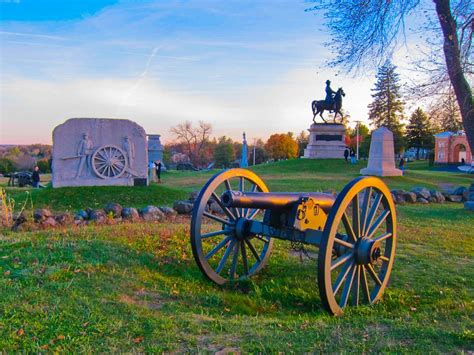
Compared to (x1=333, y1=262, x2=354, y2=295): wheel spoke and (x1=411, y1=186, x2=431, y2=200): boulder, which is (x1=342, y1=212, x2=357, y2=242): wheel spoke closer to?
(x1=333, y1=262, x2=354, y2=295): wheel spoke

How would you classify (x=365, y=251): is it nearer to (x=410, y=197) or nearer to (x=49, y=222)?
(x=49, y=222)

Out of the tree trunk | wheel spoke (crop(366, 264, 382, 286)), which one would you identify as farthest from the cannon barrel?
the tree trunk

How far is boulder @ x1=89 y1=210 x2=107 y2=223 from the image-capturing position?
952 centimetres

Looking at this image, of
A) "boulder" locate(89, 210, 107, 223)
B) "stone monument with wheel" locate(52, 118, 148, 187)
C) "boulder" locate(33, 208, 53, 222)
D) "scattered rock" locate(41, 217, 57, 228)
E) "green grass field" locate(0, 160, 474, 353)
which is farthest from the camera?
"stone monument with wheel" locate(52, 118, 148, 187)

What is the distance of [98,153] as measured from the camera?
15008mm

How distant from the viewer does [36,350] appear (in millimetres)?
3166

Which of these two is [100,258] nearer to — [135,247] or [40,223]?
[135,247]

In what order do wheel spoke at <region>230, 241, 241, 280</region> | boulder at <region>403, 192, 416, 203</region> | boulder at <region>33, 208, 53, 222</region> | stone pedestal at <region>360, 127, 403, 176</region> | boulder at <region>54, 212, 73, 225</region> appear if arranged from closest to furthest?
wheel spoke at <region>230, 241, 241, 280</region>, boulder at <region>33, 208, 53, 222</region>, boulder at <region>54, 212, 73, 225</region>, boulder at <region>403, 192, 416, 203</region>, stone pedestal at <region>360, 127, 403, 176</region>

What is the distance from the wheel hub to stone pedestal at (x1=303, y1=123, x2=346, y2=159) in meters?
28.5

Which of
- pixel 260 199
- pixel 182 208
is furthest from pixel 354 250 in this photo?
pixel 182 208

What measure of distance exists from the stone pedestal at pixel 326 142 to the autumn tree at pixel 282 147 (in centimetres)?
2772

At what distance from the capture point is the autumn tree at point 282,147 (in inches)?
2445

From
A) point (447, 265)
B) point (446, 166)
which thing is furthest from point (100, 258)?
point (446, 166)

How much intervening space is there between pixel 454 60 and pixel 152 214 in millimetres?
8354
